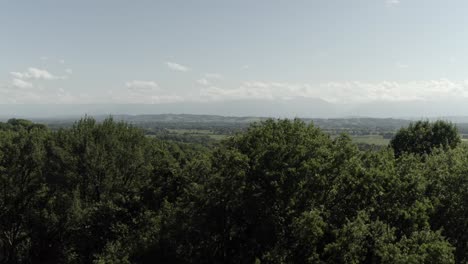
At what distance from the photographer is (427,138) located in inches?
2039

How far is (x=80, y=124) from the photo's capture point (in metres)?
38.8

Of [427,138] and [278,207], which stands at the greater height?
[427,138]

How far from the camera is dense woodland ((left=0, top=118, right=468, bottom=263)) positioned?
688 inches

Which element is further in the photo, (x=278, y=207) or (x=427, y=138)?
(x=427, y=138)

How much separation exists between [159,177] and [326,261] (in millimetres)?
20987

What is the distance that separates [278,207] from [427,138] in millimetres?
40503

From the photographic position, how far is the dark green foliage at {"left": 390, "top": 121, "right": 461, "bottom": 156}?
50.7 m

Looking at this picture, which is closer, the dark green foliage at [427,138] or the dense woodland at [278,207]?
the dense woodland at [278,207]

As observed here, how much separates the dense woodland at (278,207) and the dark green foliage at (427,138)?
65.6 ft

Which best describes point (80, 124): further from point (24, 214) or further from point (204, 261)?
point (204, 261)

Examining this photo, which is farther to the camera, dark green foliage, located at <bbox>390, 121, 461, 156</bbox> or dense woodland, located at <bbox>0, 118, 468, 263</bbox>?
dark green foliage, located at <bbox>390, 121, 461, 156</bbox>

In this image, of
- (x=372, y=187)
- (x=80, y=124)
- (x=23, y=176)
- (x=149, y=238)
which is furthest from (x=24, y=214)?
(x=372, y=187)

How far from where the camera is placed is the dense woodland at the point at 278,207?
17469 mm

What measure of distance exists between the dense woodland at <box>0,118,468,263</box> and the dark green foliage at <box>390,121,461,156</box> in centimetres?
1999
